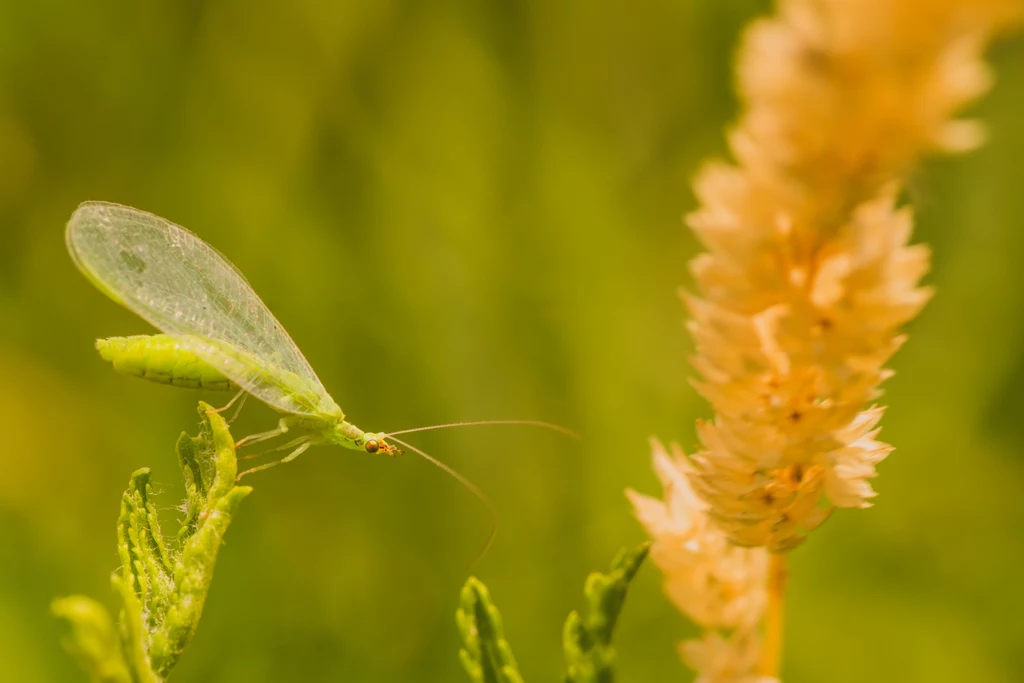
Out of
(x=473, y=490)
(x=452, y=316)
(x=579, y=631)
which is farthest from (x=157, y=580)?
(x=452, y=316)

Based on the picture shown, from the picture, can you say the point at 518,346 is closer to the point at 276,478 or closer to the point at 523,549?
the point at 523,549

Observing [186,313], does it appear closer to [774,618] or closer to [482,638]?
[482,638]

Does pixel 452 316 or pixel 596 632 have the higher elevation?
pixel 452 316

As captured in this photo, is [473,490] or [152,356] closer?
[152,356]

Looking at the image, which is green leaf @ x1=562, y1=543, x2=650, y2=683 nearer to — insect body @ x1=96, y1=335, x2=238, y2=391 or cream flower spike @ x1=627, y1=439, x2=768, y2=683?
cream flower spike @ x1=627, y1=439, x2=768, y2=683

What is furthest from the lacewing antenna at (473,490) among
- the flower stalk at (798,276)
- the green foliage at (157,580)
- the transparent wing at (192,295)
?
the flower stalk at (798,276)

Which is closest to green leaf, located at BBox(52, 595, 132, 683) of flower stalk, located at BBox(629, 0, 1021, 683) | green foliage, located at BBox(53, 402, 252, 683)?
green foliage, located at BBox(53, 402, 252, 683)

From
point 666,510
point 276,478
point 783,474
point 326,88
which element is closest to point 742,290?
point 783,474
